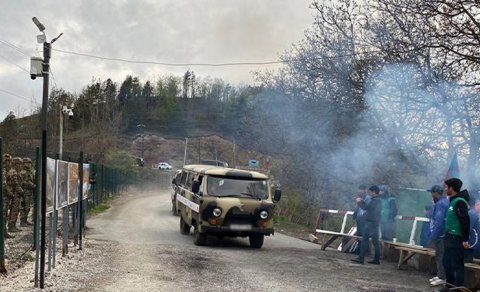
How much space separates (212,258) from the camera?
11.5 m

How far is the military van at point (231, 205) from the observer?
43.1ft

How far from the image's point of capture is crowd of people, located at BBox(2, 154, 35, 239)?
12090 mm

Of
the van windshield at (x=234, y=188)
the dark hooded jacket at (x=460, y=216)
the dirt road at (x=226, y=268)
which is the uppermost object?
the van windshield at (x=234, y=188)

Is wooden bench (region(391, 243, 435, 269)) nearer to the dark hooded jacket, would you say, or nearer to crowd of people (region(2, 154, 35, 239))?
the dark hooded jacket

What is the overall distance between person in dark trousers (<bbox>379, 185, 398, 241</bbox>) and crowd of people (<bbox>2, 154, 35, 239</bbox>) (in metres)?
8.90

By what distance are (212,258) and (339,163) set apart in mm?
9488

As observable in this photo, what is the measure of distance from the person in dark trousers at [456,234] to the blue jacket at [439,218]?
2.32 feet

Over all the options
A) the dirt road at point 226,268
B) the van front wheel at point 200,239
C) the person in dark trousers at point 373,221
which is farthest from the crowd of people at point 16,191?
the person in dark trousers at point 373,221

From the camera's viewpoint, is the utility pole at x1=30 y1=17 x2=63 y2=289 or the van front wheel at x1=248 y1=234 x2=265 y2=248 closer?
the utility pole at x1=30 y1=17 x2=63 y2=289

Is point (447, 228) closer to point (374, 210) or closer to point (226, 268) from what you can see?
point (374, 210)

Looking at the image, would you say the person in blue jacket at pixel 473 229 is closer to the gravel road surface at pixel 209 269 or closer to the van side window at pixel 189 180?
the gravel road surface at pixel 209 269

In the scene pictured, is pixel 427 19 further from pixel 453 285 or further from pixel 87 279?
pixel 87 279


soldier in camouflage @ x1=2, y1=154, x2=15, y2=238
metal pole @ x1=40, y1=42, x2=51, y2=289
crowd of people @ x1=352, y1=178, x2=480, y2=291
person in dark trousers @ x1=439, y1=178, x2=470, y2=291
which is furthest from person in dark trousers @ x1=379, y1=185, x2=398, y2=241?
soldier in camouflage @ x1=2, y1=154, x2=15, y2=238

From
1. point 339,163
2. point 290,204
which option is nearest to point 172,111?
point 290,204
